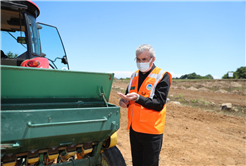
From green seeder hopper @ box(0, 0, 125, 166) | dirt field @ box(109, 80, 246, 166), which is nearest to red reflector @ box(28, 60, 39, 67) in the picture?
green seeder hopper @ box(0, 0, 125, 166)

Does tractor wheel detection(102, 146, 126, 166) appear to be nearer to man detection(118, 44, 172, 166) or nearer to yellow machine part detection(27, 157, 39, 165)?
man detection(118, 44, 172, 166)

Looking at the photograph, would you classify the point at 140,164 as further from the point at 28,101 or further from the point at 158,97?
the point at 28,101

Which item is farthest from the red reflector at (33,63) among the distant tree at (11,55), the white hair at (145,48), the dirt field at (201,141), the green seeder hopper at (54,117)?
the dirt field at (201,141)

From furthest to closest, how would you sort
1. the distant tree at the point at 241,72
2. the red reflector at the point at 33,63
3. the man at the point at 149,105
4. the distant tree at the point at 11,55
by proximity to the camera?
1. the distant tree at the point at 241,72
2. the distant tree at the point at 11,55
3. the red reflector at the point at 33,63
4. the man at the point at 149,105

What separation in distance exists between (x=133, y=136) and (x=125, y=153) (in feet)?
7.69

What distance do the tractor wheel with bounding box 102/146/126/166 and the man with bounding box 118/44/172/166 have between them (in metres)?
0.32

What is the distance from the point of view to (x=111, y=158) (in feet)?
8.66

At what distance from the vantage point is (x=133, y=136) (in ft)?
8.69

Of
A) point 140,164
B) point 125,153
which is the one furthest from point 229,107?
point 140,164

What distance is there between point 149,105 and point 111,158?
0.92 m

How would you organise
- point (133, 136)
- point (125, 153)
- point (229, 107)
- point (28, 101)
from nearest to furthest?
1. point (28, 101)
2. point (133, 136)
3. point (125, 153)
4. point (229, 107)

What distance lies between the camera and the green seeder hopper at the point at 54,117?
5.84 feet

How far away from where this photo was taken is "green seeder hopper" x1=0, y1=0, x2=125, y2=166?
1.78 meters

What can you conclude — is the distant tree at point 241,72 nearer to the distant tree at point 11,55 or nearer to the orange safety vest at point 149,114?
the orange safety vest at point 149,114
